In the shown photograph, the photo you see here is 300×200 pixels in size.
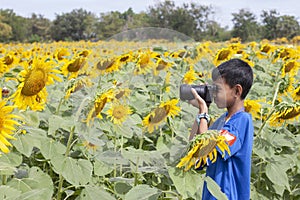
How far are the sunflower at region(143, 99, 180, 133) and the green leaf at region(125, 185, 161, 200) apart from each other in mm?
213

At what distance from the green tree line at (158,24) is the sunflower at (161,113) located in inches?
16.8

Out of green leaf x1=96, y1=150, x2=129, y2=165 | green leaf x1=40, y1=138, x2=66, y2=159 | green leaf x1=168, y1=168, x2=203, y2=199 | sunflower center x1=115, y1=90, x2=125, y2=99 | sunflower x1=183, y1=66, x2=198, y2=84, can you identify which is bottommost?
green leaf x1=168, y1=168, x2=203, y2=199

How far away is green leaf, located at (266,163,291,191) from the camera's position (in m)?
2.10

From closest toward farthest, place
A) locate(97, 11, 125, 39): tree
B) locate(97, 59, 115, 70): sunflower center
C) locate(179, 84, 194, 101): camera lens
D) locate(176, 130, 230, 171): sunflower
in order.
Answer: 1. locate(176, 130, 230, 171): sunflower
2. locate(179, 84, 194, 101): camera lens
3. locate(97, 59, 115, 70): sunflower center
4. locate(97, 11, 125, 39): tree

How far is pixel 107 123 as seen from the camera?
1401 mm

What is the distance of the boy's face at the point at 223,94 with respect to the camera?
1.46m

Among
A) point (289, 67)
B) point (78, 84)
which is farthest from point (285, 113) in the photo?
point (289, 67)

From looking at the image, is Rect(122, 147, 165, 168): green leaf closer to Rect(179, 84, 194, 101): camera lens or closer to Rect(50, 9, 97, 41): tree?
Rect(179, 84, 194, 101): camera lens

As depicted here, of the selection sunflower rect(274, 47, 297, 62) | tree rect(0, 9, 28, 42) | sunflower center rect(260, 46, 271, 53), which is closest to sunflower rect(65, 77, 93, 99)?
sunflower rect(274, 47, 297, 62)

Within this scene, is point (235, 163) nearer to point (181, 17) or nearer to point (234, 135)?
point (234, 135)

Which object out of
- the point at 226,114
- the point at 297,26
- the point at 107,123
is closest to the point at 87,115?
the point at 107,123

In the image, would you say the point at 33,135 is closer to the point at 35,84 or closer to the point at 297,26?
the point at 35,84

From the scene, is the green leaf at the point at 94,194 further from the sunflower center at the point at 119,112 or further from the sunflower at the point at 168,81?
the sunflower at the point at 168,81

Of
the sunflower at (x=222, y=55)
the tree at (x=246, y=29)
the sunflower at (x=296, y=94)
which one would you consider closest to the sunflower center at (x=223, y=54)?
the sunflower at (x=222, y=55)
